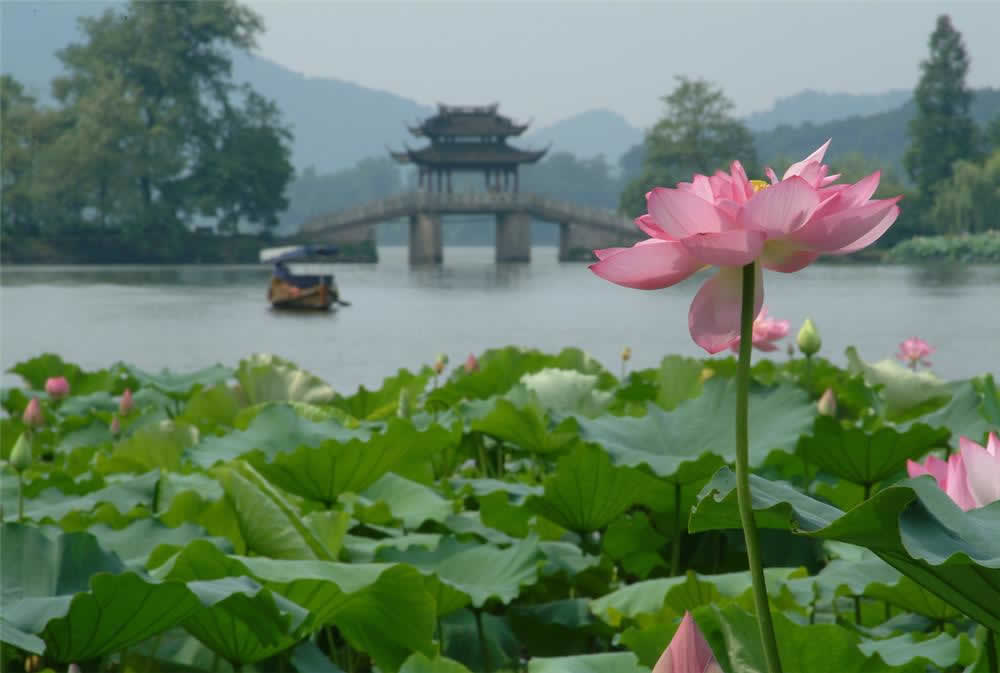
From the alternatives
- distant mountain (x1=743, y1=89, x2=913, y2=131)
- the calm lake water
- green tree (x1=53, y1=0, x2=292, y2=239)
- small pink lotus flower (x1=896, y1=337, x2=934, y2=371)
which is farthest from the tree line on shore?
distant mountain (x1=743, y1=89, x2=913, y2=131)

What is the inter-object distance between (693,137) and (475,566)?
34.6 meters

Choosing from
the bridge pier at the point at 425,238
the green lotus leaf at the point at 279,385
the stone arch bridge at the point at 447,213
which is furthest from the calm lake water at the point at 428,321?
the bridge pier at the point at 425,238

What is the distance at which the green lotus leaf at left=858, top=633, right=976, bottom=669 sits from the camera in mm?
874

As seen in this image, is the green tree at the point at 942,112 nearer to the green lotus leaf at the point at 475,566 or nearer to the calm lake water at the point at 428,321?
the calm lake water at the point at 428,321

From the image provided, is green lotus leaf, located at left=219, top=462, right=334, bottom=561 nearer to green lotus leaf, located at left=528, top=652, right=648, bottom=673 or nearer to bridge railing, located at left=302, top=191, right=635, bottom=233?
green lotus leaf, located at left=528, top=652, right=648, bottom=673

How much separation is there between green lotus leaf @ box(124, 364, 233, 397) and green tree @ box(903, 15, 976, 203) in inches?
1273

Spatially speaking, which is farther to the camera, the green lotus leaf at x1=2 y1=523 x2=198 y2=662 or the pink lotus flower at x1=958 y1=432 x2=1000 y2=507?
the green lotus leaf at x1=2 y1=523 x2=198 y2=662

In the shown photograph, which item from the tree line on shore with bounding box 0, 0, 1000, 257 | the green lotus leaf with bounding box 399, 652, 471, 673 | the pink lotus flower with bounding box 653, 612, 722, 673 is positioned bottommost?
the green lotus leaf with bounding box 399, 652, 471, 673

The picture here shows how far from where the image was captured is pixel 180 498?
1.46 m

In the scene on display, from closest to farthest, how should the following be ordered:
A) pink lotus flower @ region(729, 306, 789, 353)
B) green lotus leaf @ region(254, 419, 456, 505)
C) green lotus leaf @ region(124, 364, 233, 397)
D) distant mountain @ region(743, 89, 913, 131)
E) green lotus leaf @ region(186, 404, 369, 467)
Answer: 1. green lotus leaf @ region(254, 419, 456, 505)
2. green lotus leaf @ region(186, 404, 369, 467)
3. pink lotus flower @ region(729, 306, 789, 353)
4. green lotus leaf @ region(124, 364, 233, 397)
5. distant mountain @ region(743, 89, 913, 131)

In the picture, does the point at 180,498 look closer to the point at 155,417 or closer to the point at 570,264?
the point at 155,417

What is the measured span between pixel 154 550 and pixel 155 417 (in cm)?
133

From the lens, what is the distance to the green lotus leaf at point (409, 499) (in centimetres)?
155

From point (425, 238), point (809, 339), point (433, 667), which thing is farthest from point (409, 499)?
point (425, 238)
